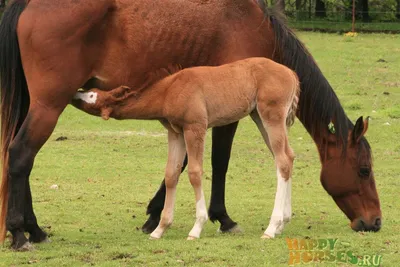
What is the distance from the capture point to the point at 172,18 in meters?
8.86

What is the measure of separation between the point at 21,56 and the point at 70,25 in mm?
525

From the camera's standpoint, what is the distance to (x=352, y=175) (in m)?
8.94

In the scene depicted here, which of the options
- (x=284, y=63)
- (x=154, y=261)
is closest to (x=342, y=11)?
(x=284, y=63)

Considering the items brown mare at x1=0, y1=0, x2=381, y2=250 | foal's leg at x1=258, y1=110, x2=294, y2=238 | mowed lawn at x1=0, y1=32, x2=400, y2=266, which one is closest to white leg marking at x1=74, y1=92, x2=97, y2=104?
brown mare at x1=0, y1=0, x2=381, y2=250

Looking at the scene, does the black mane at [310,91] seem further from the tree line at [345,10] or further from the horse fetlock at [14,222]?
the tree line at [345,10]

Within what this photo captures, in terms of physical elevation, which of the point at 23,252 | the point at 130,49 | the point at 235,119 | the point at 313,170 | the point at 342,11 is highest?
the point at 130,49

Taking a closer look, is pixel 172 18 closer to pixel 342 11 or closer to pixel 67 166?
pixel 67 166

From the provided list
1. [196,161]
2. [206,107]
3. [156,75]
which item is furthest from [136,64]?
[196,161]

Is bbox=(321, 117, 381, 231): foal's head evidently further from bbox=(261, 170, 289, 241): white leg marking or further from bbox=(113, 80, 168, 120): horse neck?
bbox=(113, 80, 168, 120): horse neck

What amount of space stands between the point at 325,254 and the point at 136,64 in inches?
106

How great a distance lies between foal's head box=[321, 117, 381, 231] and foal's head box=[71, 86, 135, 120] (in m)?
2.32

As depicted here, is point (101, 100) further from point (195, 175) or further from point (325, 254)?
point (325, 254)

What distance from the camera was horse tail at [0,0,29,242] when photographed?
26.6 feet

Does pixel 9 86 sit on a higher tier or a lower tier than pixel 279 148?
higher
